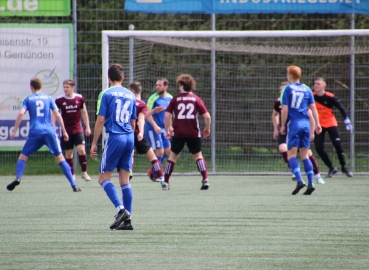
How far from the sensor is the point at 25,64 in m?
17.3

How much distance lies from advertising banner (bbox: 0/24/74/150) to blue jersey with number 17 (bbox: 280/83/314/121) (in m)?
6.66

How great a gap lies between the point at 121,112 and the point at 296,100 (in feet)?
14.7

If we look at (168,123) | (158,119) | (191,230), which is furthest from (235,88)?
(191,230)

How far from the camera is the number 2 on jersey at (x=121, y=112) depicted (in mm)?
8344

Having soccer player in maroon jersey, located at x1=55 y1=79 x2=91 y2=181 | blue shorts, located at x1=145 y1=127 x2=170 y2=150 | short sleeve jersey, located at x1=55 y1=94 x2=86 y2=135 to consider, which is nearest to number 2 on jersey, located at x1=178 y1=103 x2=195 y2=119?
soccer player in maroon jersey, located at x1=55 y1=79 x2=91 y2=181

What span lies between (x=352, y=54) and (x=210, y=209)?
8.09 m

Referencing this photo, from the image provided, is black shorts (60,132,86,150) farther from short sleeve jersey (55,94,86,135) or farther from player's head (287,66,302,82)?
player's head (287,66,302,82)

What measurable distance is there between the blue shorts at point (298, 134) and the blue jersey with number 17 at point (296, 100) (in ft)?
0.31

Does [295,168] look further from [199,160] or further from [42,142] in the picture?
[42,142]

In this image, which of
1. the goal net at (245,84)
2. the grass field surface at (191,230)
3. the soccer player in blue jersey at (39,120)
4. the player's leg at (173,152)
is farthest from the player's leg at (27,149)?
the goal net at (245,84)

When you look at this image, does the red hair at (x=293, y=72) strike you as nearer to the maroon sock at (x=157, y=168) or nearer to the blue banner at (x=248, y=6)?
the maroon sock at (x=157, y=168)

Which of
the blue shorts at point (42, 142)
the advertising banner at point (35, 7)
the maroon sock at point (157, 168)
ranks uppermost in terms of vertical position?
the advertising banner at point (35, 7)

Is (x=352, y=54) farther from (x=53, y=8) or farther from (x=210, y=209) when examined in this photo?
(x=210, y=209)

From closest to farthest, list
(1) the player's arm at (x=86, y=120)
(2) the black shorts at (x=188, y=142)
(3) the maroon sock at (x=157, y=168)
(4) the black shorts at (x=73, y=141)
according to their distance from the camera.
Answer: (2) the black shorts at (x=188, y=142) → (3) the maroon sock at (x=157, y=168) → (1) the player's arm at (x=86, y=120) → (4) the black shorts at (x=73, y=141)
